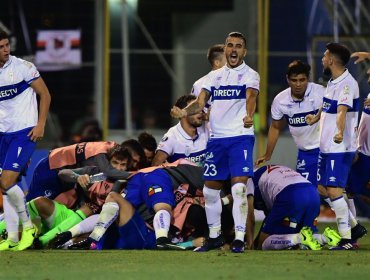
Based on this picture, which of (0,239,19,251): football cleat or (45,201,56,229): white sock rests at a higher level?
(45,201,56,229): white sock

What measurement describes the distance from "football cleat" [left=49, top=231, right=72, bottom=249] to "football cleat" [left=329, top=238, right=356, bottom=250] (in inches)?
99.6

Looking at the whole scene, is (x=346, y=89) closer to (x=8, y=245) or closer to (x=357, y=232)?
(x=357, y=232)

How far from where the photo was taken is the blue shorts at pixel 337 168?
40.4 feet

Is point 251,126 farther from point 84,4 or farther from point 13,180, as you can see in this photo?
point 84,4

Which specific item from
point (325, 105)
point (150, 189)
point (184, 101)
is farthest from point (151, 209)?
point (325, 105)

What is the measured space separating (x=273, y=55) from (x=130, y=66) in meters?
2.17

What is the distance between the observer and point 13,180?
39.7 feet

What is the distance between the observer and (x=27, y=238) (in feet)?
39.6

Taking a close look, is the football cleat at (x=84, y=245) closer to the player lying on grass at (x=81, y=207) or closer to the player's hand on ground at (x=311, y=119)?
the player lying on grass at (x=81, y=207)

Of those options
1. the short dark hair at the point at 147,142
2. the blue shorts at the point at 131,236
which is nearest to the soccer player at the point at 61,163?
the short dark hair at the point at 147,142

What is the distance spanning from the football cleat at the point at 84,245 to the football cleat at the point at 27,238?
1.22 feet

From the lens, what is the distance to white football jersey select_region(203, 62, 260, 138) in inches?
468


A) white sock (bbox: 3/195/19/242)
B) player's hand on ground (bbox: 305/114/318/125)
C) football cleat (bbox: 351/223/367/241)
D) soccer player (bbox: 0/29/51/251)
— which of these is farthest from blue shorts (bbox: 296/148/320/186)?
white sock (bbox: 3/195/19/242)

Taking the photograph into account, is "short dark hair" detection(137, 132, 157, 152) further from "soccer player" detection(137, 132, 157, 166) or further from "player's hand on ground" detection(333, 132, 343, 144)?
"player's hand on ground" detection(333, 132, 343, 144)
